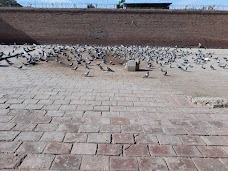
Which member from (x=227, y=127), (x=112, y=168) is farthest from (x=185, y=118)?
(x=112, y=168)

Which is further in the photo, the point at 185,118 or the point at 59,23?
the point at 59,23

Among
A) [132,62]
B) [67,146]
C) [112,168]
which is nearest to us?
[112,168]

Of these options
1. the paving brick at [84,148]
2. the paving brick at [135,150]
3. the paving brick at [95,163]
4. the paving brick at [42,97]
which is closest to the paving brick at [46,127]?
the paving brick at [84,148]

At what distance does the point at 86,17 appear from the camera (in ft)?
74.0

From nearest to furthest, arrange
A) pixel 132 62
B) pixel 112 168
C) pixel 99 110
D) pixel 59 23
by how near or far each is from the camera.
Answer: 1. pixel 112 168
2. pixel 99 110
3. pixel 132 62
4. pixel 59 23

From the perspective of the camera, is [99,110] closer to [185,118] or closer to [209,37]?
[185,118]

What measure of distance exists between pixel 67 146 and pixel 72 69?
6.55 metres

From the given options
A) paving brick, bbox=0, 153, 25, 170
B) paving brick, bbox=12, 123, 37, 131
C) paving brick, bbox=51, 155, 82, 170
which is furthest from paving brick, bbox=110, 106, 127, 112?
paving brick, bbox=0, 153, 25, 170

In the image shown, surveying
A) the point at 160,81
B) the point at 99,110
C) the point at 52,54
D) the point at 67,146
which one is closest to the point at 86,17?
the point at 52,54

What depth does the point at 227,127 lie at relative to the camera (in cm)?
395

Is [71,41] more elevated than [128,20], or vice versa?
[128,20]

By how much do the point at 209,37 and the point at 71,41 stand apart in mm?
12495

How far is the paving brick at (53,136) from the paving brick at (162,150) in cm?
120

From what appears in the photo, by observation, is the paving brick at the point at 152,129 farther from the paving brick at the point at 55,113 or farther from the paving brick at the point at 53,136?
the paving brick at the point at 55,113
